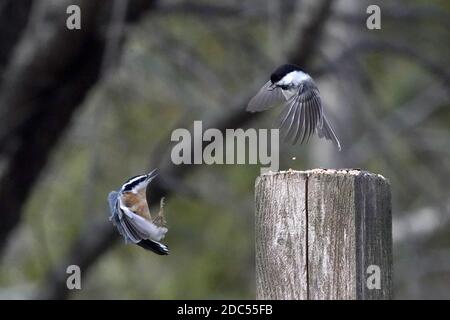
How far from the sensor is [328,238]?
7.90 feet

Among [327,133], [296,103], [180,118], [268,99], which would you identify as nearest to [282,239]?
[327,133]

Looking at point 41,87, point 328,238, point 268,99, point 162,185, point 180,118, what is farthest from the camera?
point 180,118

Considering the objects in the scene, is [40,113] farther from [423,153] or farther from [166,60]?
[423,153]

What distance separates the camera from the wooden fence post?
7.84 feet

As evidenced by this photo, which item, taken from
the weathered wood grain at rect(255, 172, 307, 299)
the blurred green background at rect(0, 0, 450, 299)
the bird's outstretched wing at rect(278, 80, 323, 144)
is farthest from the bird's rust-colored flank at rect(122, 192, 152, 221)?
the blurred green background at rect(0, 0, 450, 299)

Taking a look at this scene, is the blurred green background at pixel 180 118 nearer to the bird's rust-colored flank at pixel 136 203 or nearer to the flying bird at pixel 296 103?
the flying bird at pixel 296 103

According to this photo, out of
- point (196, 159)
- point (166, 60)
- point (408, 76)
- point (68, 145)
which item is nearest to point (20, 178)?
point (196, 159)

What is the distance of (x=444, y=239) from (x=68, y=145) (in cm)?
505

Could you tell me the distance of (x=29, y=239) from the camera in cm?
916

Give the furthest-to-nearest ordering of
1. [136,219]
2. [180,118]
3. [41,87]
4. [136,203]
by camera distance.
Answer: [180,118] < [41,87] < [136,203] < [136,219]

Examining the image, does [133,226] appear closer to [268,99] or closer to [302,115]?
[302,115]

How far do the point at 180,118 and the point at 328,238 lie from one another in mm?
5569

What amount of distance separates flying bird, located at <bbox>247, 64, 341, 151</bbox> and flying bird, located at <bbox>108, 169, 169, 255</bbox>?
74 centimetres

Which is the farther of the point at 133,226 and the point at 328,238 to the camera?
the point at 133,226
